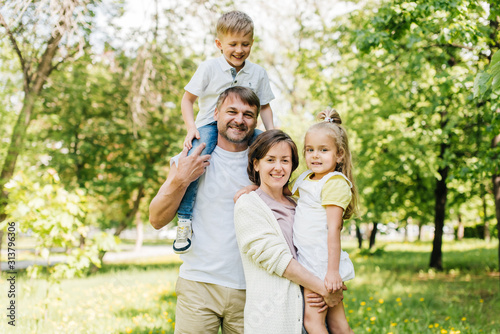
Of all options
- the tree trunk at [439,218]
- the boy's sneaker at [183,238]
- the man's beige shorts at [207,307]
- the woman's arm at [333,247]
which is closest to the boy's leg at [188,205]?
the boy's sneaker at [183,238]

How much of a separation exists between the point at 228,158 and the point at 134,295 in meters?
5.83

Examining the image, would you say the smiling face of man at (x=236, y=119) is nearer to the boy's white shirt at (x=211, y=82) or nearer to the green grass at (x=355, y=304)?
the boy's white shirt at (x=211, y=82)

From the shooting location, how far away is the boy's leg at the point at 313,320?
2.28 meters

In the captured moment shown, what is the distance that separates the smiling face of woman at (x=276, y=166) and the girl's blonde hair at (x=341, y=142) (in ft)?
0.72

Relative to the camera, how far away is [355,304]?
6.62 meters

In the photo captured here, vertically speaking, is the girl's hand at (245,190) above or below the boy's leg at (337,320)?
above

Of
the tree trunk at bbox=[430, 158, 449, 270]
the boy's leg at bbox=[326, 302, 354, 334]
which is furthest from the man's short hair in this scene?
the tree trunk at bbox=[430, 158, 449, 270]

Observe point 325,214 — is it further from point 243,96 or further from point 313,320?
point 243,96

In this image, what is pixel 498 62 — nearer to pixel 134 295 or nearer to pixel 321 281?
pixel 321 281

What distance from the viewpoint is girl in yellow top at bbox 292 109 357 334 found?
2293 mm

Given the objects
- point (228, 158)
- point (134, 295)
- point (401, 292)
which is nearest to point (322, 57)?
point (401, 292)

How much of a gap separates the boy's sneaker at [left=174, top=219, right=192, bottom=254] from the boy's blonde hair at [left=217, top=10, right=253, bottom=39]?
134cm

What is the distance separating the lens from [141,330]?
5.11 meters

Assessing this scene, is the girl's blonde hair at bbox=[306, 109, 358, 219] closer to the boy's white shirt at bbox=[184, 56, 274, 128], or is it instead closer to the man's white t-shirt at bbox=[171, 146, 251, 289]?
the man's white t-shirt at bbox=[171, 146, 251, 289]
